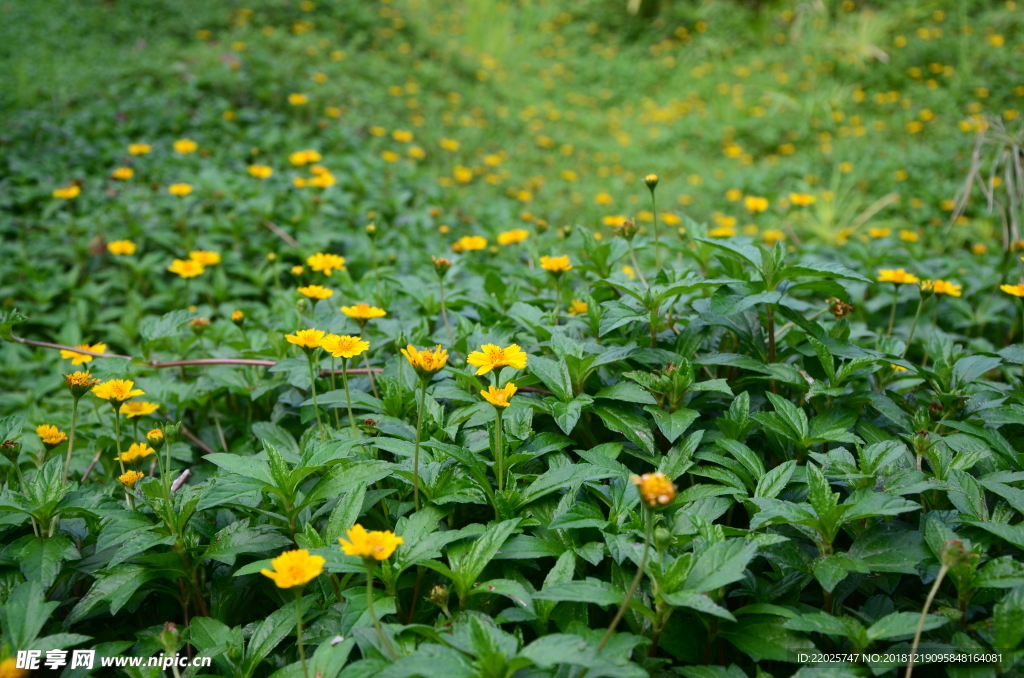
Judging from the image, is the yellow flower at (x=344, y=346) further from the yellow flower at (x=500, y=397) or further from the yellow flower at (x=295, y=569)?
the yellow flower at (x=295, y=569)

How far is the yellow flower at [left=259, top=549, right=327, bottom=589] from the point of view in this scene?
0.90m

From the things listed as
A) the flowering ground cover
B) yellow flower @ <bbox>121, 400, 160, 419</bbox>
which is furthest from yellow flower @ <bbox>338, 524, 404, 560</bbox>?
yellow flower @ <bbox>121, 400, 160, 419</bbox>

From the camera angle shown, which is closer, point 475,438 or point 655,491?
point 655,491

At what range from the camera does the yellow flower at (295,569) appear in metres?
0.90

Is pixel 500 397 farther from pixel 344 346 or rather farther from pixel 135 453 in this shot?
pixel 135 453

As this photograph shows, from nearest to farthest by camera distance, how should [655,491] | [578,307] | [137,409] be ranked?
[655,491]
[137,409]
[578,307]

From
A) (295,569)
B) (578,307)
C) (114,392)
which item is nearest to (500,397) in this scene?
(295,569)

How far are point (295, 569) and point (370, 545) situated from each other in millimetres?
126

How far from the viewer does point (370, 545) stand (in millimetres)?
894

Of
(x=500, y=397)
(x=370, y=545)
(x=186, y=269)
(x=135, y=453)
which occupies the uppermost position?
(x=500, y=397)

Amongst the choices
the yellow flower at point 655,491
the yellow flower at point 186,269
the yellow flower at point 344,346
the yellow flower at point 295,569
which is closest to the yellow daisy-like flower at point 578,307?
the yellow flower at point 344,346

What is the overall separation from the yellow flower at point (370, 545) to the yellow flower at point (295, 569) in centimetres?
5

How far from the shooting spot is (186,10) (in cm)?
571

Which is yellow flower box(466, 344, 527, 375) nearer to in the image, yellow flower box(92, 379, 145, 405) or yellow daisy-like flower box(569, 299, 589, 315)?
yellow daisy-like flower box(569, 299, 589, 315)
